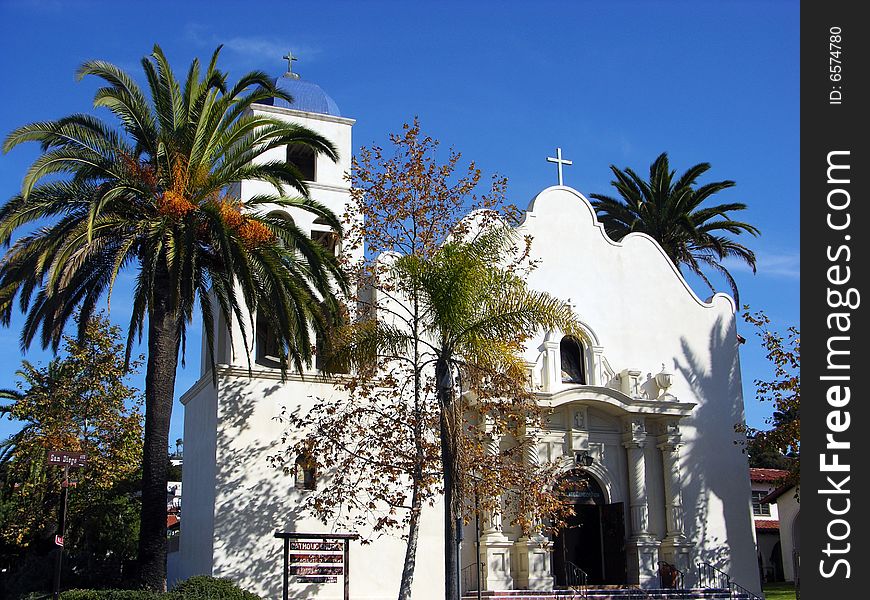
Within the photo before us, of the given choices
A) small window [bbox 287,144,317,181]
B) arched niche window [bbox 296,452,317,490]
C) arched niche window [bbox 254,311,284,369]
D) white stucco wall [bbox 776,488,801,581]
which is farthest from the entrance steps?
white stucco wall [bbox 776,488,801,581]

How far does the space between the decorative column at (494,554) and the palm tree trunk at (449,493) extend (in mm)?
5332

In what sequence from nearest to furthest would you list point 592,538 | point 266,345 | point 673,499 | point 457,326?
1. point 457,326
2. point 266,345
3. point 673,499
4. point 592,538

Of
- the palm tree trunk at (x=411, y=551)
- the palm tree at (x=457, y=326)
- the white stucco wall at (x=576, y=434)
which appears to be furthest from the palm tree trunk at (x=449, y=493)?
the white stucco wall at (x=576, y=434)

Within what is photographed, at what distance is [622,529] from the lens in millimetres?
24906

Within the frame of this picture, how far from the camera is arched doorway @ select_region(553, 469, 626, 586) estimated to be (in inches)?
975

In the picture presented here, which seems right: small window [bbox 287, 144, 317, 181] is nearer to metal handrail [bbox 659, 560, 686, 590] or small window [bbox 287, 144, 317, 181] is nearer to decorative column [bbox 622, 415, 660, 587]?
decorative column [bbox 622, 415, 660, 587]

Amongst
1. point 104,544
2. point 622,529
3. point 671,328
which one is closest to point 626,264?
point 671,328

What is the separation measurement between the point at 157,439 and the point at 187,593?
300cm

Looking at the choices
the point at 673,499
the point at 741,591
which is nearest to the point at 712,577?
the point at 741,591

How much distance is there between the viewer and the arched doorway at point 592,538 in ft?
81.3

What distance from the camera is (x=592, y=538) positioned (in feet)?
84.2

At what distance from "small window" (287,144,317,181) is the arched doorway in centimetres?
1071

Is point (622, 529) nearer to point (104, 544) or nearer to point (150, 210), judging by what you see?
point (150, 210)

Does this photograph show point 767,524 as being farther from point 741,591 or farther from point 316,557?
point 316,557
